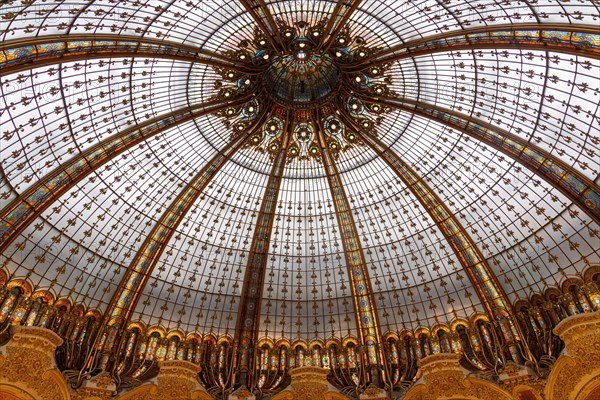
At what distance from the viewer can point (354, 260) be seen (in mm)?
27969

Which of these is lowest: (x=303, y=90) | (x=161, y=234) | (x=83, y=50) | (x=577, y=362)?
(x=577, y=362)

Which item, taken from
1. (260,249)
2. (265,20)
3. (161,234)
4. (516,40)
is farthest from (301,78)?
(161,234)

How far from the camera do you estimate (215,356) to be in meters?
26.0

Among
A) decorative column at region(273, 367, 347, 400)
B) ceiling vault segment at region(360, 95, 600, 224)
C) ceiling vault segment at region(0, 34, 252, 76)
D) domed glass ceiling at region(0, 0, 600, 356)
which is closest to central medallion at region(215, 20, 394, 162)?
domed glass ceiling at region(0, 0, 600, 356)

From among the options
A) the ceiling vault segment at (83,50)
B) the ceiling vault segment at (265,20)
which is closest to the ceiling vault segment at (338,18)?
the ceiling vault segment at (265,20)

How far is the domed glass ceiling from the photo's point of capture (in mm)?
20781

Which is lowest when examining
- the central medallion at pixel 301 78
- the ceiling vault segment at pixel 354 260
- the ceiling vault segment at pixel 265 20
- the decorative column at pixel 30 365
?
the decorative column at pixel 30 365

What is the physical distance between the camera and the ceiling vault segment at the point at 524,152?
72.3ft

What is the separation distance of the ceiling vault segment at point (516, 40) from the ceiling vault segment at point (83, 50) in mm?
9285

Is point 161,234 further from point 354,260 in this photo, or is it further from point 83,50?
point 354,260

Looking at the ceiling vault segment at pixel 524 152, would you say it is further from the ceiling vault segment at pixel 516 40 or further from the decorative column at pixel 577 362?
the decorative column at pixel 577 362

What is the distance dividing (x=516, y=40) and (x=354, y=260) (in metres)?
14.0

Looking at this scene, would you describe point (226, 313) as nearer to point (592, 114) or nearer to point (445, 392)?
point (445, 392)

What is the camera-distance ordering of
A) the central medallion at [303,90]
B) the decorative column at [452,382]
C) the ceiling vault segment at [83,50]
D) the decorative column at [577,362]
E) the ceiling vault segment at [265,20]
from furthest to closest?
1. the central medallion at [303,90]
2. the decorative column at [452,382]
3. the ceiling vault segment at [265,20]
4. the decorative column at [577,362]
5. the ceiling vault segment at [83,50]
